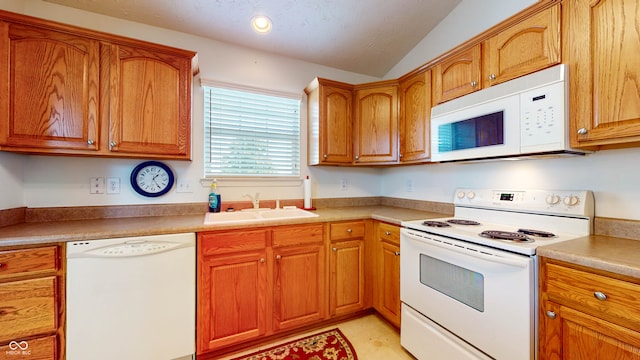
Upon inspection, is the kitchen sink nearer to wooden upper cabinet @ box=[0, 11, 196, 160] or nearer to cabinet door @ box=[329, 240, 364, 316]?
cabinet door @ box=[329, 240, 364, 316]

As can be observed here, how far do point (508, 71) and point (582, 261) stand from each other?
109 centimetres

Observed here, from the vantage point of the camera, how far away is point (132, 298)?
1.49 metres

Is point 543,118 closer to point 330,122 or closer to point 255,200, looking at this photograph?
point 330,122

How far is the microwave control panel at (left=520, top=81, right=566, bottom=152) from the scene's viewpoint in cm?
129

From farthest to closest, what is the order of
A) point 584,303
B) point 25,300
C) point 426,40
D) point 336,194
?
1. point 336,194
2. point 426,40
3. point 25,300
4. point 584,303

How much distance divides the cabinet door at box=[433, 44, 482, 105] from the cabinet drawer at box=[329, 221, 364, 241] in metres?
1.15

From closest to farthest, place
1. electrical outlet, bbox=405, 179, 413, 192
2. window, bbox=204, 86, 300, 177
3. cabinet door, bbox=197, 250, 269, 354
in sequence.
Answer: cabinet door, bbox=197, 250, 269, 354 → window, bbox=204, 86, 300, 177 → electrical outlet, bbox=405, 179, 413, 192

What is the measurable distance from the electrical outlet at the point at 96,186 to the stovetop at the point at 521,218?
2214 millimetres

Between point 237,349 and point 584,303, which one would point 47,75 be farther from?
point 584,303

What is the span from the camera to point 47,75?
1543mm

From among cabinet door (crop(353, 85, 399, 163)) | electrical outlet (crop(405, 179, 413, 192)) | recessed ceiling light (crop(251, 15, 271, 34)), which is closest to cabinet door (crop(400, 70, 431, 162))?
cabinet door (crop(353, 85, 399, 163))

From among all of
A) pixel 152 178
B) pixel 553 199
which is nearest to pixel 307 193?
pixel 152 178

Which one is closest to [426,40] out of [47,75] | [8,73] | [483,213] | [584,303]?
[483,213]

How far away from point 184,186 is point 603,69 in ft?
8.69
